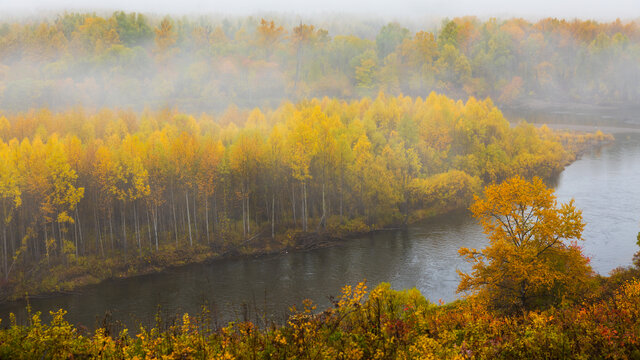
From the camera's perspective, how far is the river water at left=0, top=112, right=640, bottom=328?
36938mm

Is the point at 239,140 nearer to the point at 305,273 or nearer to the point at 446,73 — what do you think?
the point at 305,273

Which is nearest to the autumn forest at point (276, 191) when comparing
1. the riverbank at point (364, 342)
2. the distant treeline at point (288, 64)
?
the riverbank at point (364, 342)

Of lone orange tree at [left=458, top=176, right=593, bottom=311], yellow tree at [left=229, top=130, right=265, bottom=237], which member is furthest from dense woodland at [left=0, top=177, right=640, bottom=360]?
yellow tree at [left=229, top=130, right=265, bottom=237]

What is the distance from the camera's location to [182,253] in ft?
151

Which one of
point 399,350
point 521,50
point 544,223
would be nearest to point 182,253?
point 544,223

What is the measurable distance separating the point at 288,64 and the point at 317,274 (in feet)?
297

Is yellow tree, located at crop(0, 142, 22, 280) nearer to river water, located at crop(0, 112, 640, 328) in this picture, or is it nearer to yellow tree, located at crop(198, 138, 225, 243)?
river water, located at crop(0, 112, 640, 328)

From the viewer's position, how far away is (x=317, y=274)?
42281mm

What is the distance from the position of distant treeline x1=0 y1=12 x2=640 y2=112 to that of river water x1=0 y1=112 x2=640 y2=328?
198 feet

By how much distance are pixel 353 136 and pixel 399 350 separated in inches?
1816

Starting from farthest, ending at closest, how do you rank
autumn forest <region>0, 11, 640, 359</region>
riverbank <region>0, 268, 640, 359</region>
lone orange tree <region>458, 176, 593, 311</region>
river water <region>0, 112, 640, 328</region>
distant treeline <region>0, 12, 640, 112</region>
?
distant treeline <region>0, 12, 640, 112</region>
river water <region>0, 112, 640, 328</region>
lone orange tree <region>458, 176, 593, 311</region>
autumn forest <region>0, 11, 640, 359</region>
riverbank <region>0, 268, 640, 359</region>

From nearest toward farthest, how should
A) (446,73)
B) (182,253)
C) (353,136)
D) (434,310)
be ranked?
(434,310), (182,253), (353,136), (446,73)

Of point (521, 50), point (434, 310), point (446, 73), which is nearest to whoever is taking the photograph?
point (434, 310)

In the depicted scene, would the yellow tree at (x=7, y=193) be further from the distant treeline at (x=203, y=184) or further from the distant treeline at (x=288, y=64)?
the distant treeline at (x=288, y=64)
